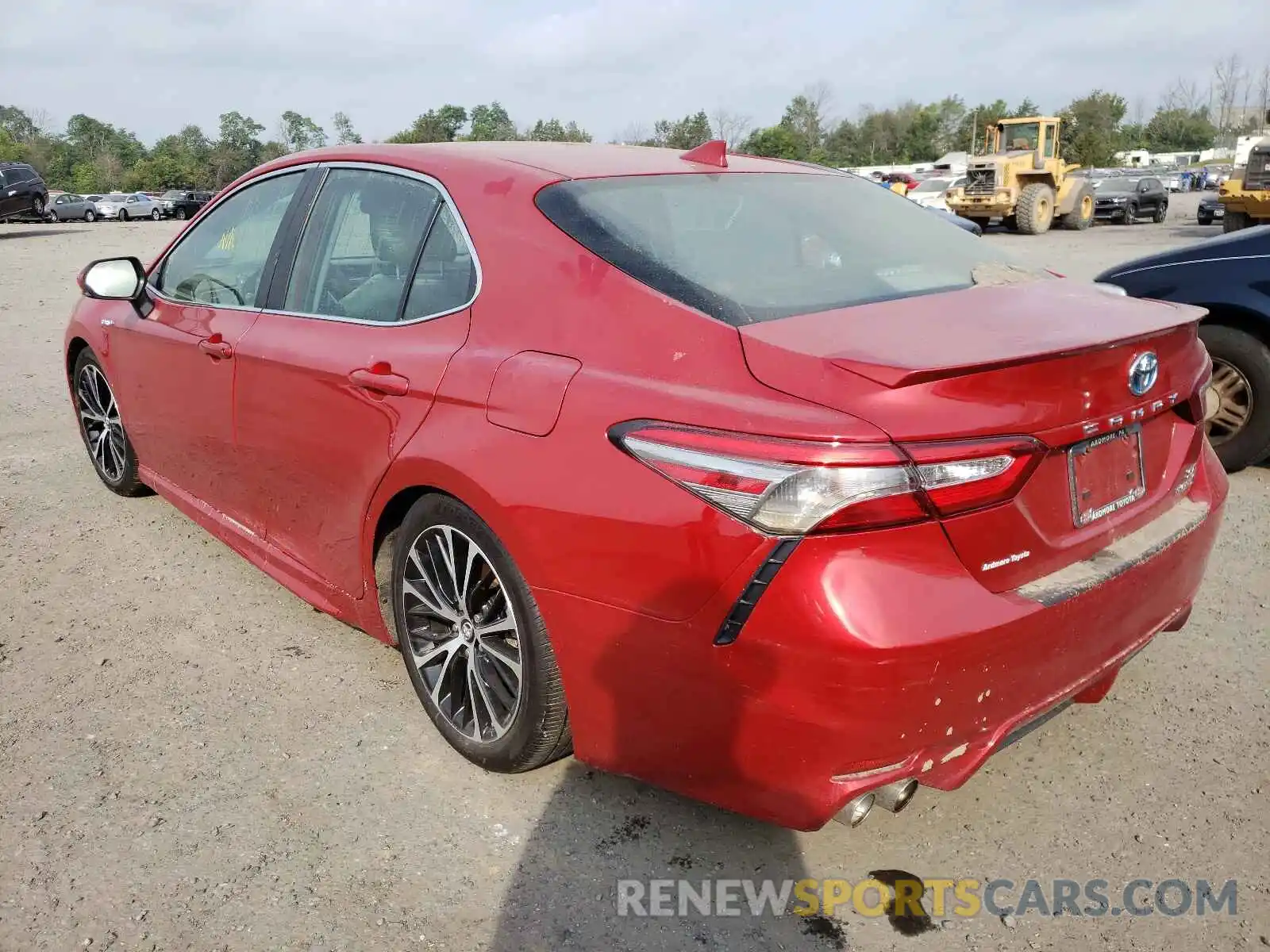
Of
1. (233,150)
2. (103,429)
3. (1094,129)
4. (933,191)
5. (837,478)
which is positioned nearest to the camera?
(837,478)

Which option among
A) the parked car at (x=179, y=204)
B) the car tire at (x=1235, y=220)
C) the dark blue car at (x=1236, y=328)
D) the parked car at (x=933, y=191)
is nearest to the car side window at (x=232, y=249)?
the dark blue car at (x=1236, y=328)

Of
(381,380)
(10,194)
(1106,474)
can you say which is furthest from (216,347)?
(10,194)

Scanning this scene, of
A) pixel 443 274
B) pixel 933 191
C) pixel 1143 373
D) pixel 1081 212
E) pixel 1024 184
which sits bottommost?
pixel 1143 373

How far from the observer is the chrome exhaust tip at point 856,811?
2.17 meters

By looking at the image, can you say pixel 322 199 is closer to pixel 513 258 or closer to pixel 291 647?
pixel 513 258

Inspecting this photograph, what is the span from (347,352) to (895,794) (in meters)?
1.90

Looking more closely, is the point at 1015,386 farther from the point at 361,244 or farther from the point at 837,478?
the point at 361,244

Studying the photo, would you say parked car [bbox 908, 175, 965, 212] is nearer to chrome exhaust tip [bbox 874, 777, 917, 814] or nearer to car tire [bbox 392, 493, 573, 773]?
car tire [bbox 392, 493, 573, 773]

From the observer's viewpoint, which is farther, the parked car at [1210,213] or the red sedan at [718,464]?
the parked car at [1210,213]

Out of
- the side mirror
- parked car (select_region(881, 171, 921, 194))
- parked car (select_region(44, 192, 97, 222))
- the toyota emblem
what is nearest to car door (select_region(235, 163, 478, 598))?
the side mirror

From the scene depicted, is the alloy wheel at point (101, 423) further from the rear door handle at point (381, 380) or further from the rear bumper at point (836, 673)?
the rear bumper at point (836, 673)

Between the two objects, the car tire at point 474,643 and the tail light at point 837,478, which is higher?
the tail light at point 837,478

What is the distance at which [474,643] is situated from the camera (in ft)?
9.05

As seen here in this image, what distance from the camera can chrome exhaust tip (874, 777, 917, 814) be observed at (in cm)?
216
